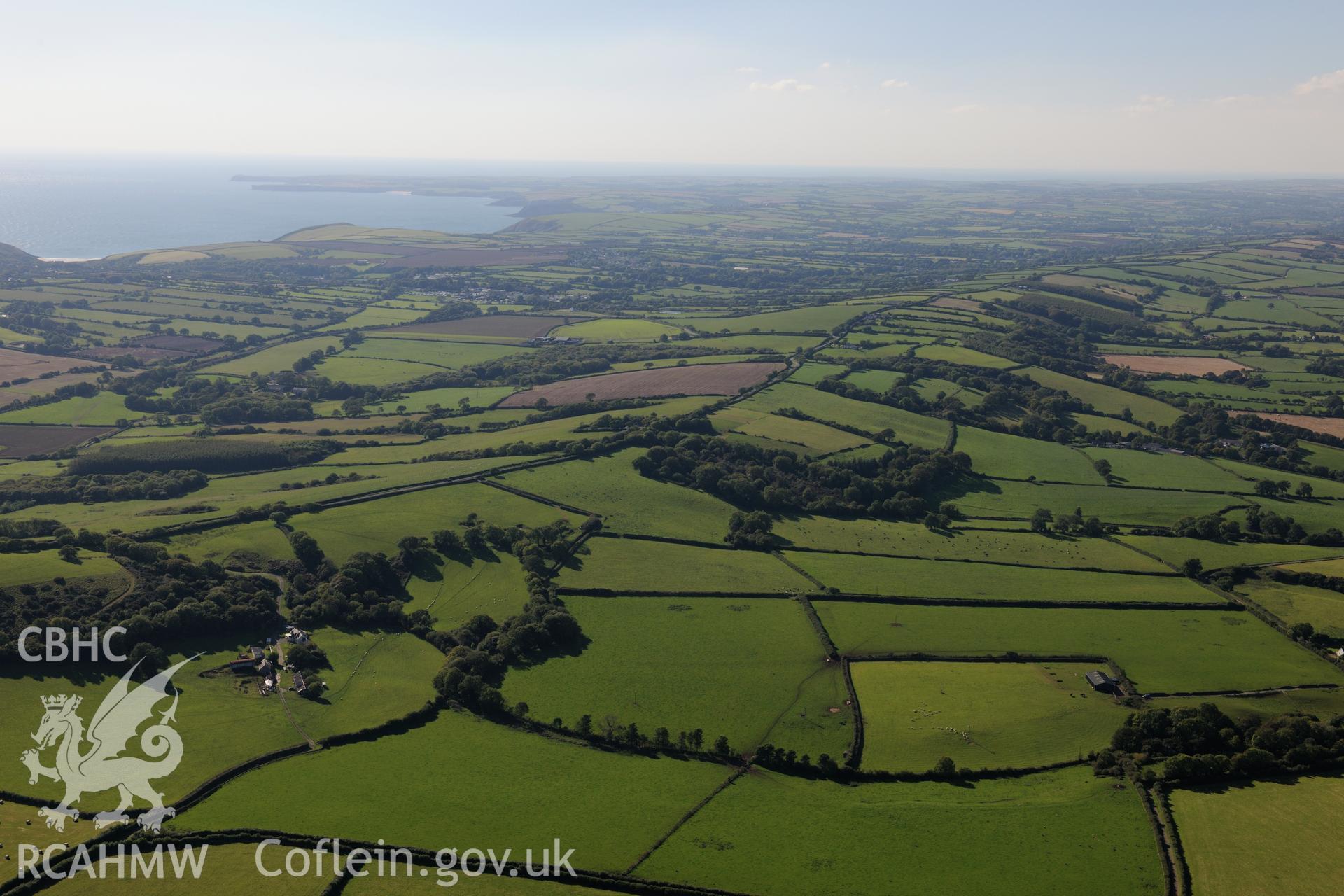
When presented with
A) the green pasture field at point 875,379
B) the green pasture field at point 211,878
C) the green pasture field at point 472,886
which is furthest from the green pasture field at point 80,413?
the green pasture field at point 875,379

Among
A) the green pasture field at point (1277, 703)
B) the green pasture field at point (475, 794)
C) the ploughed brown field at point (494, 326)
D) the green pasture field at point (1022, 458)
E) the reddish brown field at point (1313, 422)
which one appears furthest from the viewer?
the ploughed brown field at point (494, 326)

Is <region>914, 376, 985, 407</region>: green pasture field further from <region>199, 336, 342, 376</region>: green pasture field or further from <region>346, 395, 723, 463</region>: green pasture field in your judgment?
<region>199, 336, 342, 376</region>: green pasture field

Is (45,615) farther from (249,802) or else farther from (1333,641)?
(1333,641)


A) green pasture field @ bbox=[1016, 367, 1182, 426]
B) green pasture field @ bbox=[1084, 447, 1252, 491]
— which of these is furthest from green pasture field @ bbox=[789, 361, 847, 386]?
green pasture field @ bbox=[1084, 447, 1252, 491]

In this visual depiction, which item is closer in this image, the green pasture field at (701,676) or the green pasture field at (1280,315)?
the green pasture field at (701,676)

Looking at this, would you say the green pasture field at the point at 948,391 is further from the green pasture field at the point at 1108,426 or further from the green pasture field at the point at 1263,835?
the green pasture field at the point at 1263,835

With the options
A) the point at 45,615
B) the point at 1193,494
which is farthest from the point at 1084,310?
the point at 45,615
